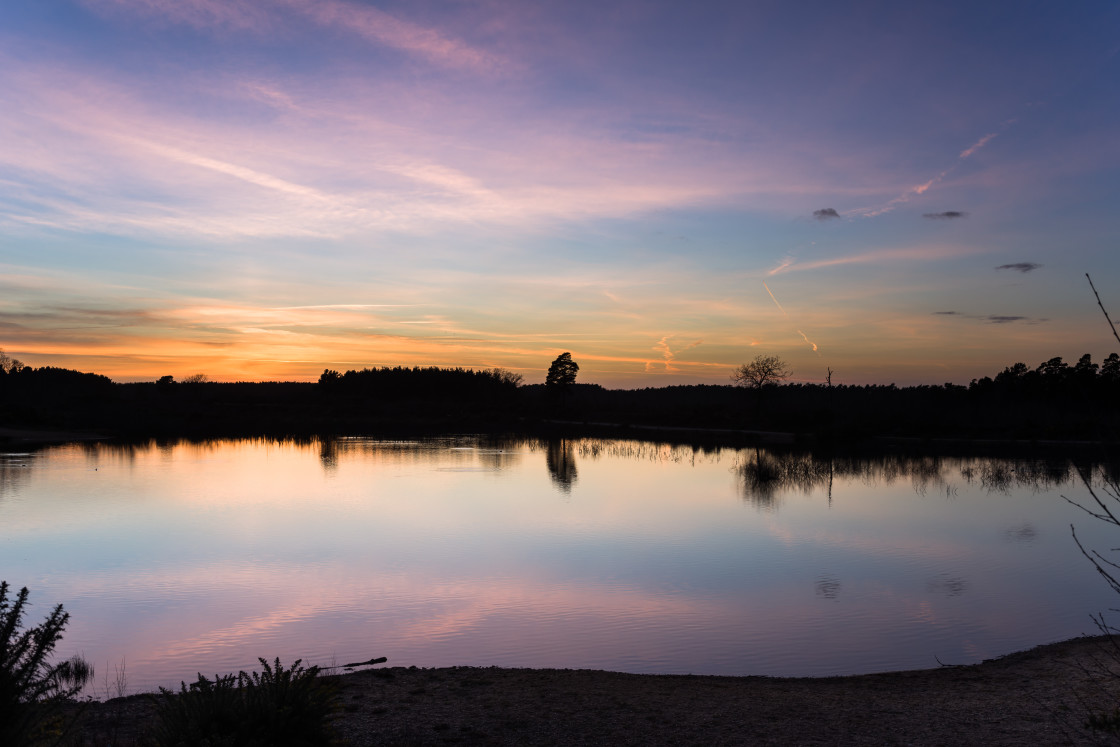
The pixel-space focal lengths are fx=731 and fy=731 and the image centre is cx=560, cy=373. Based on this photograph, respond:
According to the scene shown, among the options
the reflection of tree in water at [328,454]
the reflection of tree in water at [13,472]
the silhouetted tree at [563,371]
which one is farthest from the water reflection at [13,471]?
the silhouetted tree at [563,371]

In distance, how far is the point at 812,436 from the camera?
43.1 meters

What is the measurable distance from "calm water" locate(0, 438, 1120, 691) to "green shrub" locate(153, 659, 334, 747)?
3734mm

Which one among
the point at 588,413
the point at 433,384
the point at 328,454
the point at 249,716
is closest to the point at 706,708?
the point at 249,716

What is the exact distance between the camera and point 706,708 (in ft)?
19.3

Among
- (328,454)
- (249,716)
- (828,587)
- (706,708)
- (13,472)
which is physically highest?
(249,716)

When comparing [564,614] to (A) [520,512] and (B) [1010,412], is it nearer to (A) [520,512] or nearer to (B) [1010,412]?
(A) [520,512]

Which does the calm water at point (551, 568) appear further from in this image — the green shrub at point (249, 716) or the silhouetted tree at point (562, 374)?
the silhouetted tree at point (562, 374)

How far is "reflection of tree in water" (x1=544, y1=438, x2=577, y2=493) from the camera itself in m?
24.1

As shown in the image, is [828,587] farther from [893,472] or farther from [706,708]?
[893,472]

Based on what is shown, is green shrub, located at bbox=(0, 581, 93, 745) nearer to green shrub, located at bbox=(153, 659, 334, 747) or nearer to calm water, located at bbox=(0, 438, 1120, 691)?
green shrub, located at bbox=(153, 659, 334, 747)

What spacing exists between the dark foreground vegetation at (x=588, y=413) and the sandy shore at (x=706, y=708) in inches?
1375

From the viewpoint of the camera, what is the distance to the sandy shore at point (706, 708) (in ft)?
17.1

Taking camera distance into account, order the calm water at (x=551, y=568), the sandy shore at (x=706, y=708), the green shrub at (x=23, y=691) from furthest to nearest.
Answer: the calm water at (x=551, y=568) → the sandy shore at (x=706, y=708) → the green shrub at (x=23, y=691)

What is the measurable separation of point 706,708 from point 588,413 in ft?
204
